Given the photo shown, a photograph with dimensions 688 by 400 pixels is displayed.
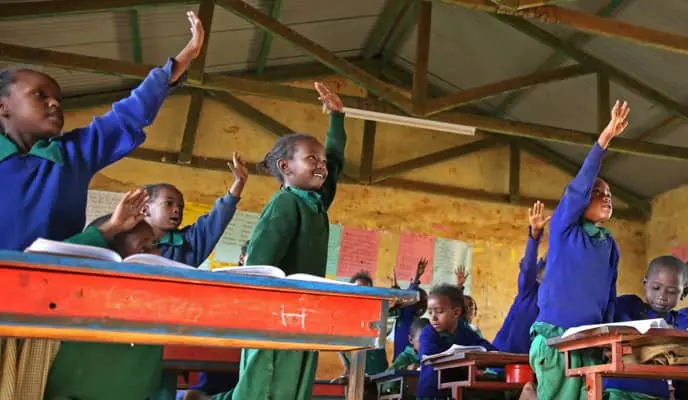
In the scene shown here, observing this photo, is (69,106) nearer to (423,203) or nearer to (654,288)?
(423,203)

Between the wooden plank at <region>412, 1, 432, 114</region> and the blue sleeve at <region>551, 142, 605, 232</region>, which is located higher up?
the wooden plank at <region>412, 1, 432, 114</region>

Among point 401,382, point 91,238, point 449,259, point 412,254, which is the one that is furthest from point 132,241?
point 449,259

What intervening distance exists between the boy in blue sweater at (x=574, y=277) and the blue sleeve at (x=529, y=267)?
719 millimetres

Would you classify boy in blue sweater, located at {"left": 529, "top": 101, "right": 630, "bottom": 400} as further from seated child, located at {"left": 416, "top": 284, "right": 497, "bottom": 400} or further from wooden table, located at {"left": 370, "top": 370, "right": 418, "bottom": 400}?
seated child, located at {"left": 416, "top": 284, "right": 497, "bottom": 400}

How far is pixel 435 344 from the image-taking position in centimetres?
374

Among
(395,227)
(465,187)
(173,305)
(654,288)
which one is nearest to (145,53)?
(395,227)

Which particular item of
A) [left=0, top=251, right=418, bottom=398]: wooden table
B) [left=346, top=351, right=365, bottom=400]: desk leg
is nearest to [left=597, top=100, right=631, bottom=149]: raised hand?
[left=346, top=351, right=365, bottom=400]: desk leg

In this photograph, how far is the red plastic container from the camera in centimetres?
268

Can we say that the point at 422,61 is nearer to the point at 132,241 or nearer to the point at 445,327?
the point at 445,327

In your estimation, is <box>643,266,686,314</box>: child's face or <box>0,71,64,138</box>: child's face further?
<box>643,266,686,314</box>: child's face

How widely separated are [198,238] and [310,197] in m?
0.76

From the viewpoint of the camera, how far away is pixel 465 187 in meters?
7.30

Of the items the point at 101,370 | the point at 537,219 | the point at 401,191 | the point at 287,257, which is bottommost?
the point at 101,370

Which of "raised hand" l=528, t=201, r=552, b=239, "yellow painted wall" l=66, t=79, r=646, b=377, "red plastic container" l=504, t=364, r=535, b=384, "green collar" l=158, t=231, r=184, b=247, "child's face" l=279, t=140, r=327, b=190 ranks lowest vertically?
"red plastic container" l=504, t=364, r=535, b=384
